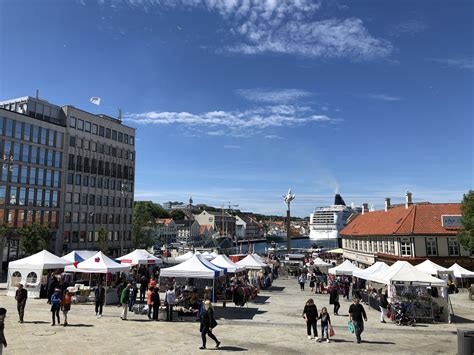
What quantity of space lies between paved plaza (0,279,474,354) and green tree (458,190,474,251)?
16407 mm

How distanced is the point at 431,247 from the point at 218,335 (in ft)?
109

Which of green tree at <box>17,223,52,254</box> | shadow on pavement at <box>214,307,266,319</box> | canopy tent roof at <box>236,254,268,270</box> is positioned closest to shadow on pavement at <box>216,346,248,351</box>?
shadow on pavement at <box>214,307,266,319</box>

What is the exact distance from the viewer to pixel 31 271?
1038 inches

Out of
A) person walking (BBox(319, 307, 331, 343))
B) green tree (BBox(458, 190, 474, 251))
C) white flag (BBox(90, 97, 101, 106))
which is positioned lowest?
person walking (BBox(319, 307, 331, 343))

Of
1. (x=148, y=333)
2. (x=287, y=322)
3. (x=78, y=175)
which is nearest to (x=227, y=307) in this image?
(x=287, y=322)

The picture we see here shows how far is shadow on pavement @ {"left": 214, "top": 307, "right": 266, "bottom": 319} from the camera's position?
20.9 meters

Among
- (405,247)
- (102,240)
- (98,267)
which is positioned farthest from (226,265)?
(102,240)

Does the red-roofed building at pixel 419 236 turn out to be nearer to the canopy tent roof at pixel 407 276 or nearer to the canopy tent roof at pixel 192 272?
the canopy tent roof at pixel 407 276

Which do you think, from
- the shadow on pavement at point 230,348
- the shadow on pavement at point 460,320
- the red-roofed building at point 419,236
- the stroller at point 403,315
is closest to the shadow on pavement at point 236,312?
the shadow on pavement at point 230,348

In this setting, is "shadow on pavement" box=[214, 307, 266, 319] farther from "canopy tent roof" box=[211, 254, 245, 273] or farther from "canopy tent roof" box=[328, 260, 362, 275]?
"canopy tent roof" box=[328, 260, 362, 275]

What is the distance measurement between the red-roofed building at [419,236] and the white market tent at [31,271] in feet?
110

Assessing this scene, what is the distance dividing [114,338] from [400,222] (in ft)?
128

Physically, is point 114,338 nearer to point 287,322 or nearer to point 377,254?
point 287,322

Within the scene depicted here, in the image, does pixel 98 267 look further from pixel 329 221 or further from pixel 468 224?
pixel 329 221
